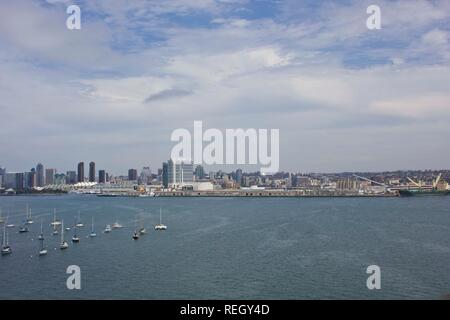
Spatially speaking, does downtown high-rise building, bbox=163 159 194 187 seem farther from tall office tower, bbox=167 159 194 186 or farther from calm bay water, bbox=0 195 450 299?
calm bay water, bbox=0 195 450 299

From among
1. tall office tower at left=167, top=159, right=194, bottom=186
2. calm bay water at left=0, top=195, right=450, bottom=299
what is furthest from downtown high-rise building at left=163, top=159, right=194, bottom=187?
calm bay water at left=0, top=195, right=450, bottom=299

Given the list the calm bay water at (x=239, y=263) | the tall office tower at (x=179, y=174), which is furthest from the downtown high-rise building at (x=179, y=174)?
the calm bay water at (x=239, y=263)

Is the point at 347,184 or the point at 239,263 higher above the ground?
the point at 347,184

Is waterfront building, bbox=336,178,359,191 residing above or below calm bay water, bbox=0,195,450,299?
above

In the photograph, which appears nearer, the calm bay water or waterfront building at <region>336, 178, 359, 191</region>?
the calm bay water

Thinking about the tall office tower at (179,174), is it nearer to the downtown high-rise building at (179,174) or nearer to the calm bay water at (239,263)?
the downtown high-rise building at (179,174)

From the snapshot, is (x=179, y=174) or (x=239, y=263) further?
(x=179, y=174)

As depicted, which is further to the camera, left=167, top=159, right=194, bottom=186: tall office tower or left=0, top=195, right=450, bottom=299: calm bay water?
left=167, top=159, right=194, bottom=186: tall office tower

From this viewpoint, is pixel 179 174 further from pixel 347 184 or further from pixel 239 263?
pixel 239 263

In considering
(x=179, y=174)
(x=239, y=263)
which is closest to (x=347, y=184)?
(x=179, y=174)
